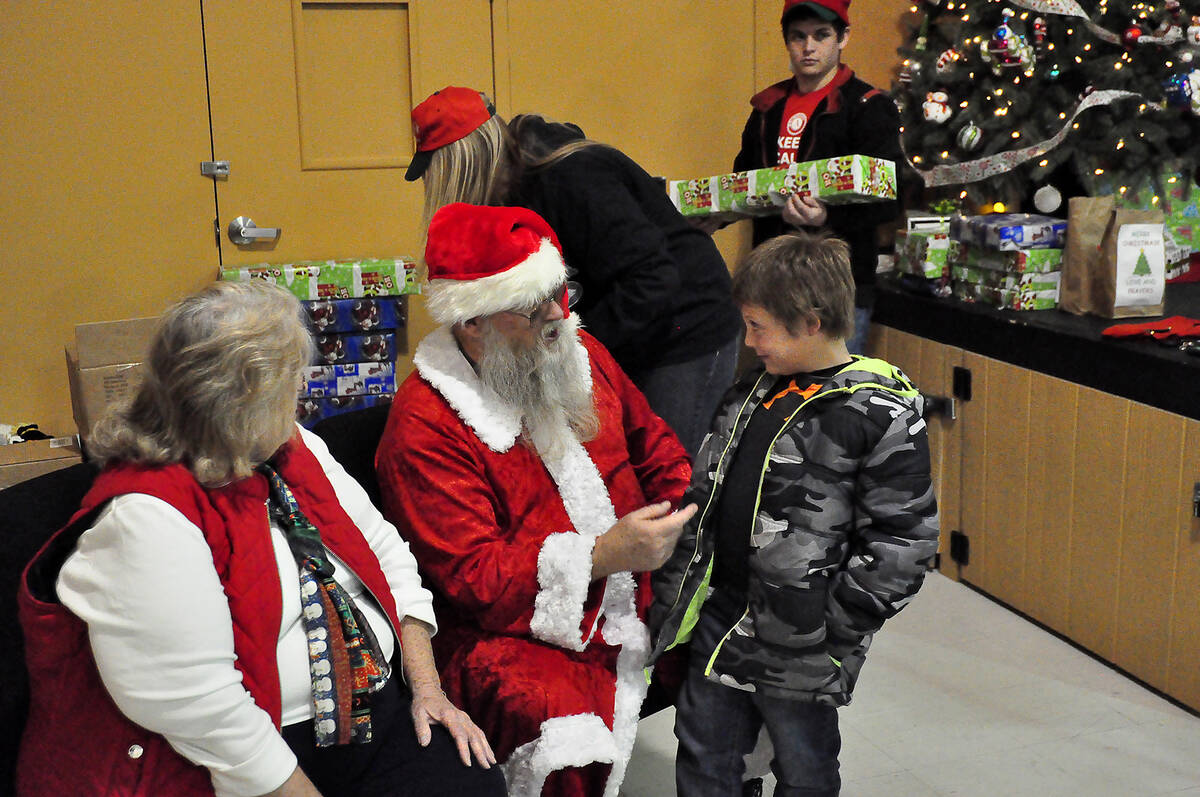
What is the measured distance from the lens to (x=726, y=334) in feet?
9.14

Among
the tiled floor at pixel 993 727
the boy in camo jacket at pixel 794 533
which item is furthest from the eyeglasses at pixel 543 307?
the tiled floor at pixel 993 727

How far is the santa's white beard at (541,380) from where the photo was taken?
79.6 inches

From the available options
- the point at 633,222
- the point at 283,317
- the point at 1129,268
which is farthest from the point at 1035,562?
the point at 283,317

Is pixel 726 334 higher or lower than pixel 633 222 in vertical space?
lower

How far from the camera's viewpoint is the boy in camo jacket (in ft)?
6.15

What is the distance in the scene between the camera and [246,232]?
3.73 meters

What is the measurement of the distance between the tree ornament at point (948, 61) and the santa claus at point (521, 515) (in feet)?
7.64

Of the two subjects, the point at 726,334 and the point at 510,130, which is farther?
the point at 726,334

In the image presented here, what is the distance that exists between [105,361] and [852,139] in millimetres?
2217

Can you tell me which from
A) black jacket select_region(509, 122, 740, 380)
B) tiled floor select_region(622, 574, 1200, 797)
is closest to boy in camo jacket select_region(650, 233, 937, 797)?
black jacket select_region(509, 122, 740, 380)

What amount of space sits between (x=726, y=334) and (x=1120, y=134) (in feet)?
5.81

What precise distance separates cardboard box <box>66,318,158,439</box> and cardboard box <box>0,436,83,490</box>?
4.0 inches

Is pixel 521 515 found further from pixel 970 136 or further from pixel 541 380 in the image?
pixel 970 136

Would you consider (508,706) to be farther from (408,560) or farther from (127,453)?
(127,453)
